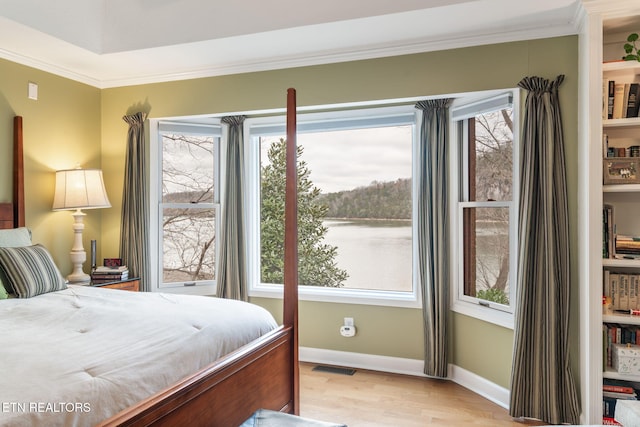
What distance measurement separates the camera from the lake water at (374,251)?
3783 millimetres

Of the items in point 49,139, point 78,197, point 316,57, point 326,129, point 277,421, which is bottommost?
point 277,421

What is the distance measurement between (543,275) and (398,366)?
1435 millimetres

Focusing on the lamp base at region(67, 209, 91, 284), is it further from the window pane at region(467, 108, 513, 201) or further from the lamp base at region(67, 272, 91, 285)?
the window pane at region(467, 108, 513, 201)

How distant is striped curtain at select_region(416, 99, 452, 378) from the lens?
3.42 m

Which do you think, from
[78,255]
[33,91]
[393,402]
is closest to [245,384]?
[393,402]

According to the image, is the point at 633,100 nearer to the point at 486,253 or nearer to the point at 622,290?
the point at 622,290

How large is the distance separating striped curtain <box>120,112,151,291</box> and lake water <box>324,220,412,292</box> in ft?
5.31

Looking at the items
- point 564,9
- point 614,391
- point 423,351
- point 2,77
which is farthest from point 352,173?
point 2,77

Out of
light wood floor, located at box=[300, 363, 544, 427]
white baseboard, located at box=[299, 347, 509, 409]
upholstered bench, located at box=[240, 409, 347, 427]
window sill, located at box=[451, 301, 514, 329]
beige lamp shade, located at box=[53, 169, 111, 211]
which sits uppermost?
beige lamp shade, located at box=[53, 169, 111, 211]

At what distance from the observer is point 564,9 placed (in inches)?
102

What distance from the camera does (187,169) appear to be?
412 cm

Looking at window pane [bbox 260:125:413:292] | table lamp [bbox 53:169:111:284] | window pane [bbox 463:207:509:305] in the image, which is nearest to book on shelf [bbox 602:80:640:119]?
window pane [bbox 463:207:509:305]

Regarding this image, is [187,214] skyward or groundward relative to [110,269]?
skyward

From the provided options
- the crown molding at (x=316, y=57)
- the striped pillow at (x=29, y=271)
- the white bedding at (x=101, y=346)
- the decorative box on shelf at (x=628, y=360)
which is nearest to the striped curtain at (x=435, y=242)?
the crown molding at (x=316, y=57)
